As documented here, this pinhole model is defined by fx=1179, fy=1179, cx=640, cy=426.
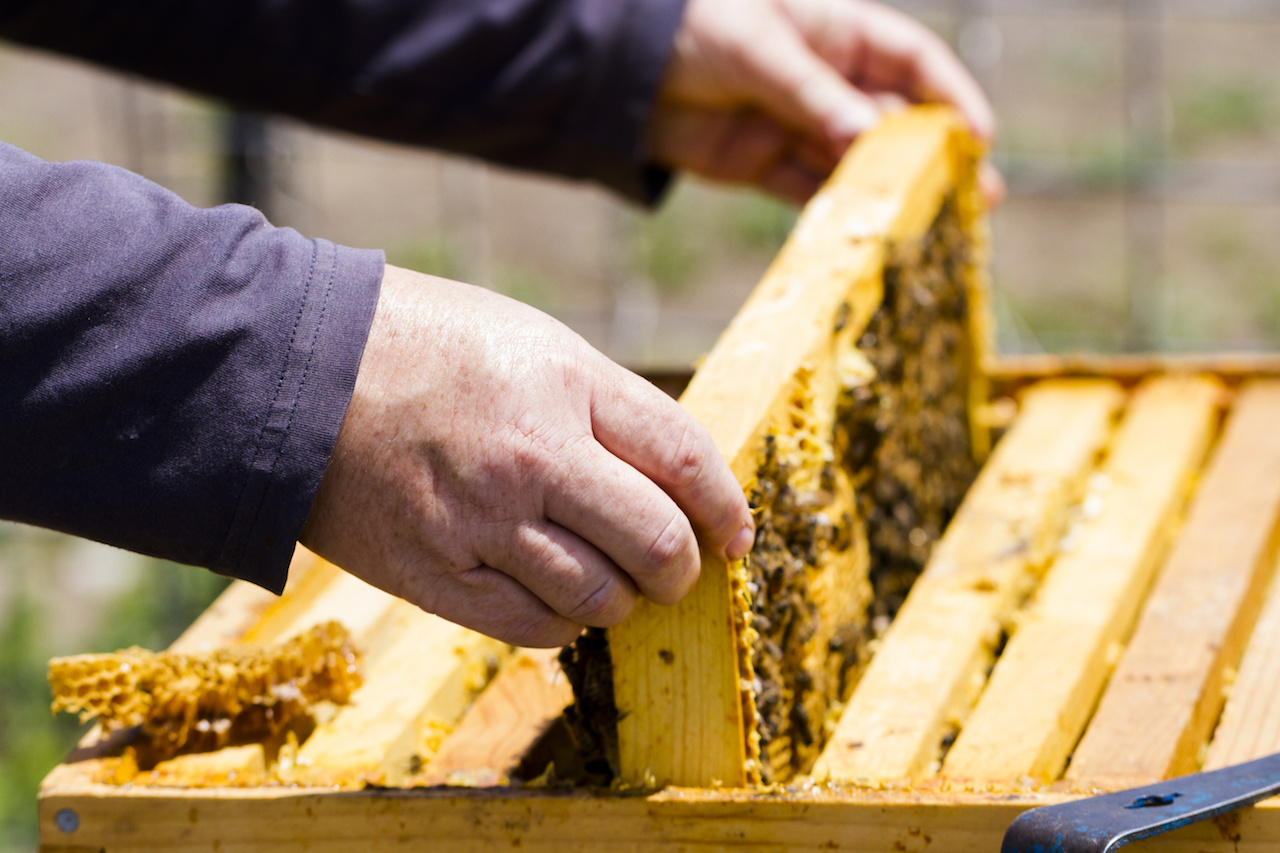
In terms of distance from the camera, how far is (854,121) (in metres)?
2.27

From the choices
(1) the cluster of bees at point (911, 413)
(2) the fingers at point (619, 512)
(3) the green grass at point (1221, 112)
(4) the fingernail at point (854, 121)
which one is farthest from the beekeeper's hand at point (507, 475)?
(3) the green grass at point (1221, 112)

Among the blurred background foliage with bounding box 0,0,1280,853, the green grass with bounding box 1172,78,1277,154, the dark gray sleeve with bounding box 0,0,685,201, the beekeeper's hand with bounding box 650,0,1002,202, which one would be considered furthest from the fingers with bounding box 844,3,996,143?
the green grass with bounding box 1172,78,1277,154

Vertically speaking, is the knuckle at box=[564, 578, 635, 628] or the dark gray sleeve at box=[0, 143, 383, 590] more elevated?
the dark gray sleeve at box=[0, 143, 383, 590]

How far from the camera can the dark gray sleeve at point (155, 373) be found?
3.51 feet

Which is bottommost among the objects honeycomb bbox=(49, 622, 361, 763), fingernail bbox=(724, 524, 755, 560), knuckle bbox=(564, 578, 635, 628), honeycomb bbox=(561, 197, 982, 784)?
honeycomb bbox=(49, 622, 361, 763)

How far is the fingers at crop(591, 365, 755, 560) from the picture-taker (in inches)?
44.3

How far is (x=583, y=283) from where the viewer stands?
779 cm

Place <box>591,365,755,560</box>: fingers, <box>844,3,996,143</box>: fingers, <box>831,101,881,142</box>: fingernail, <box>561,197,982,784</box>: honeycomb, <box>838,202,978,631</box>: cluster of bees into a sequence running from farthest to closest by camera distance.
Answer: <box>844,3,996,143</box>: fingers < <box>831,101,881,142</box>: fingernail < <box>838,202,978,631</box>: cluster of bees < <box>561,197,982,784</box>: honeycomb < <box>591,365,755,560</box>: fingers

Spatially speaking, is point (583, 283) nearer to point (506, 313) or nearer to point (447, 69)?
point (447, 69)

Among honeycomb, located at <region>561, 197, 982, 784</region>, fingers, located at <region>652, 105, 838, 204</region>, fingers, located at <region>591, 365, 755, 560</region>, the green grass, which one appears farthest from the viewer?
the green grass

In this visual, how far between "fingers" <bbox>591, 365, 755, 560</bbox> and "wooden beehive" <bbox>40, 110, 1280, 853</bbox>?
0.09m

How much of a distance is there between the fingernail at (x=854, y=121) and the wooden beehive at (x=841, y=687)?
15 centimetres

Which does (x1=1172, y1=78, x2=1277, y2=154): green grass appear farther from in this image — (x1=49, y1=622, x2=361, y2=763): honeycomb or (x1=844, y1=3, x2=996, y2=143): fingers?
(x1=49, y1=622, x2=361, y2=763): honeycomb

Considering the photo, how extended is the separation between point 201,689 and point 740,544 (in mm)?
716
